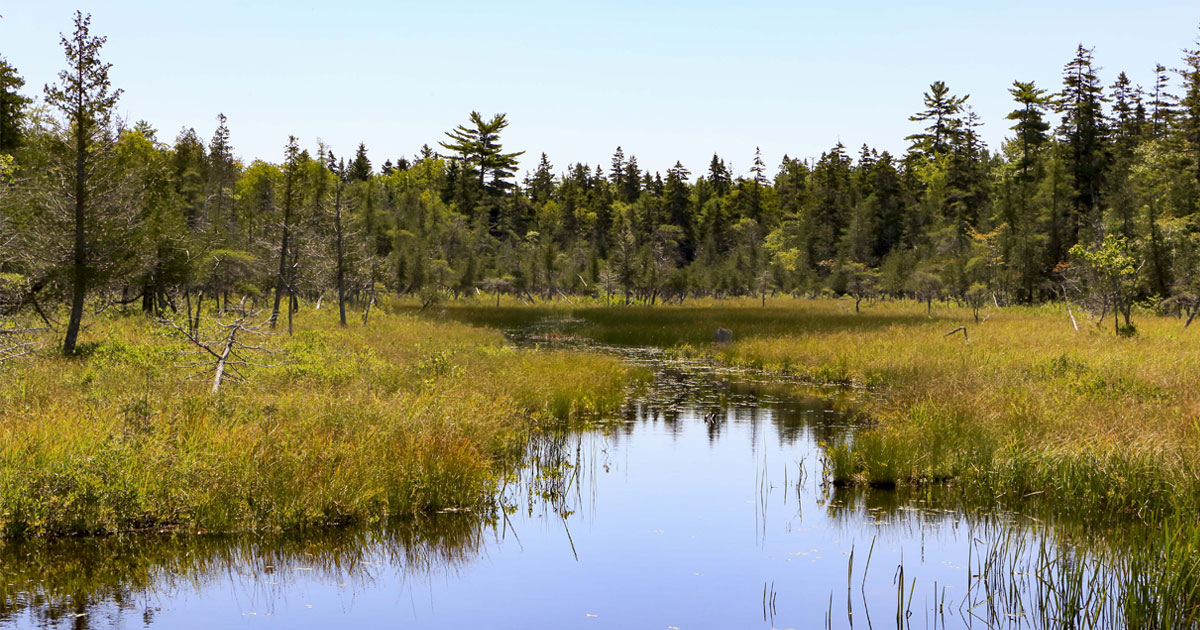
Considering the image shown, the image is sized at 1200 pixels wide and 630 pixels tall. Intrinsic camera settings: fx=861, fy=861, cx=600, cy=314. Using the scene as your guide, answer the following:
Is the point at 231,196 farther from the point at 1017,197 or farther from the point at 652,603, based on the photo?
the point at 652,603

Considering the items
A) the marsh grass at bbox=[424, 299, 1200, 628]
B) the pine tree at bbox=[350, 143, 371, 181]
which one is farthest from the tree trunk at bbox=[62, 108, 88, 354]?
the pine tree at bbox=[350, 143, 371, 181]

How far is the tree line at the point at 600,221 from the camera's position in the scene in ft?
81.2

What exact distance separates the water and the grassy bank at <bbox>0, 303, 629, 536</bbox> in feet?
1.17

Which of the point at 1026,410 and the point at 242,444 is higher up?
the point at 1026,410

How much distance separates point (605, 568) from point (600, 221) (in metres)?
101

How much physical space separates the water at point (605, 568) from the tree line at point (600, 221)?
15401 millimetres

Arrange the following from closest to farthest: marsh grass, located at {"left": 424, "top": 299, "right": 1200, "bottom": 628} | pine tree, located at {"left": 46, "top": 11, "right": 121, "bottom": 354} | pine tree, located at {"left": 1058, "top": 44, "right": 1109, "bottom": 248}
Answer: marsh grass, located at {"left": 424, "top": 299, "right": 1200, "bottom": 628} < pine tree, located at {"left": 46, "top": 11, "right": 121, "bottom": 354} < pine tree, located at {"left": 1058, "top": 44, "right": 1109, "bottom": 248}

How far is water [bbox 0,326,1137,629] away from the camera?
8.24m

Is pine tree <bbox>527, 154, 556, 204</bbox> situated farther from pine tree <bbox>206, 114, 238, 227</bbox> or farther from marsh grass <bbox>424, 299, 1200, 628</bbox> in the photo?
marsh grass <bbox>424, 299, 1200, 628</bbox>

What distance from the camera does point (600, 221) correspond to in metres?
110

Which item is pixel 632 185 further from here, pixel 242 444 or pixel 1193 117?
pixel 242 444

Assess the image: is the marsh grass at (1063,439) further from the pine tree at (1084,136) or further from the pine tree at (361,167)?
the pine tree at (361,167)

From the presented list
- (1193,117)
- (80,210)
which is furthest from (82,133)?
(1193,117)

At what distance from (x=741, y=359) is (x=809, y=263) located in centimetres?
7156
